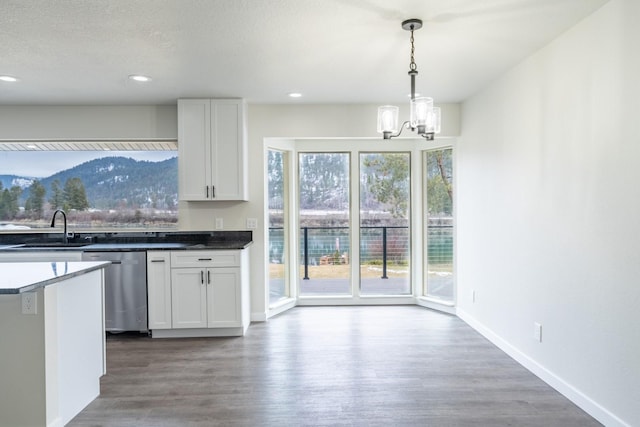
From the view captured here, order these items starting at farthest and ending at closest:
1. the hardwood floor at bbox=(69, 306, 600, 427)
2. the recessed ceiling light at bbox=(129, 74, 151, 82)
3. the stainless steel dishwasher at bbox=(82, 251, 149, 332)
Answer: the stainless steel dishwasher at bbox=(82, 251, 149, 332) → the recessed ceiling light at bbox=(129, 74, 151, 82) → the hardwood floor at bbox=(69, 306, 600, 427)

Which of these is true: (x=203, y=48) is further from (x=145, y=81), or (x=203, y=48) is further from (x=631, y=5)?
(x=631, y=5)

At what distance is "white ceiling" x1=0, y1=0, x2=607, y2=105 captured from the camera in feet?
7.59

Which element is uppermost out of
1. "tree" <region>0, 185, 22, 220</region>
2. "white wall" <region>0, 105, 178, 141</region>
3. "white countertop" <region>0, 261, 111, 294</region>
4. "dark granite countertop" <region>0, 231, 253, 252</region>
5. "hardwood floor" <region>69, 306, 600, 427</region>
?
"white wall" <region>0, 105, 178, 141</region>

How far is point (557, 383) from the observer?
2777mm

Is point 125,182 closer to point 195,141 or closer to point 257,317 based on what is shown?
point 195,141

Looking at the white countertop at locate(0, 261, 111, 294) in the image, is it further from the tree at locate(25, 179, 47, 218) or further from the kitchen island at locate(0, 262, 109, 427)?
the tree at locate(25, 179, 47, 218)

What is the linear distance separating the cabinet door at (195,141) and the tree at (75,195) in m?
1.28

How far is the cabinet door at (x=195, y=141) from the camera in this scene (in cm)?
421

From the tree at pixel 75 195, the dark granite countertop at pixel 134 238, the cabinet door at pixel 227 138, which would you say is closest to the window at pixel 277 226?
the dark granite countertop at pixel 134 238

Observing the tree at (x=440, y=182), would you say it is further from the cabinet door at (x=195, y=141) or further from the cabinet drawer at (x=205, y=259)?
the cabinet door at (x=195, y=141)

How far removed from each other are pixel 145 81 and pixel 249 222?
1716 millimetres

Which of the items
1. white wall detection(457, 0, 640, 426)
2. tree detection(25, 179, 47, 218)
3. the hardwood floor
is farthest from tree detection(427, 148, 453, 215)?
tree detection(25, 179, 47, 218)

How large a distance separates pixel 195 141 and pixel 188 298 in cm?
158

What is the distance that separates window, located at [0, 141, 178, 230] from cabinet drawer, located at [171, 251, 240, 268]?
799 millimetres
